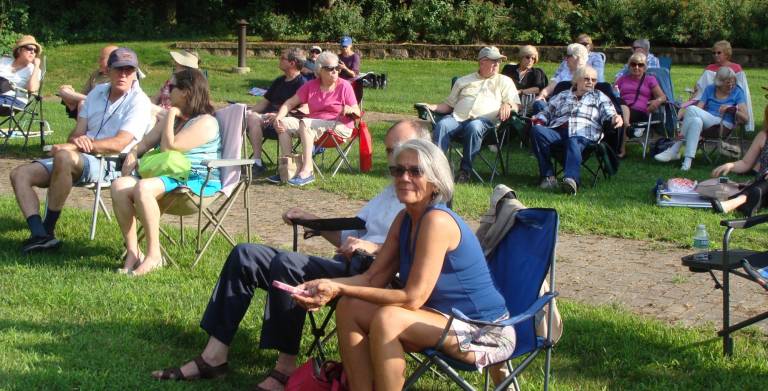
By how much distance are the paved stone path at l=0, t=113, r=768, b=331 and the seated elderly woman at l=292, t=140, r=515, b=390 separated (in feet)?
5.75

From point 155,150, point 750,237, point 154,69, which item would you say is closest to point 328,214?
point 155,150

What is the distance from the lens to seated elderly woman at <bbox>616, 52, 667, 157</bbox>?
10852mm

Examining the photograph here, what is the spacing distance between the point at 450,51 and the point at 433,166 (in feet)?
65.6

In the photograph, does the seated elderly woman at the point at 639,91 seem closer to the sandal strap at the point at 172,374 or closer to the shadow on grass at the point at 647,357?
the shadow on grass at the point at 647,357

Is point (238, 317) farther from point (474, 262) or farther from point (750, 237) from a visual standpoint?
point (750, 237)

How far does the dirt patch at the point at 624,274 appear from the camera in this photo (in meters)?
5.27

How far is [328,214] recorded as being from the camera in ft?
25.5

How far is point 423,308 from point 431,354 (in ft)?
0.84

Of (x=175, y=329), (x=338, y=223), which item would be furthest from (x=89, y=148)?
(x=338, y=223)

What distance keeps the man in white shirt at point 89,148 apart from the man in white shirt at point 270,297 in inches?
94.0

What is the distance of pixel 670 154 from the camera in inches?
407

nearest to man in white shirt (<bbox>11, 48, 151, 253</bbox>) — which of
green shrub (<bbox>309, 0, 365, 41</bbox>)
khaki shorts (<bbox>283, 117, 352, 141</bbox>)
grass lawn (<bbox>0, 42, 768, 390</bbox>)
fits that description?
grass lawn (<bbox>0, 42, 768, 390</bbox>)

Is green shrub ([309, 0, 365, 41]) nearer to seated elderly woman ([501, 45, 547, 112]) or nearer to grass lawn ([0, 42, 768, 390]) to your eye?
seated elderly woman ([501, 45, 547, 112])

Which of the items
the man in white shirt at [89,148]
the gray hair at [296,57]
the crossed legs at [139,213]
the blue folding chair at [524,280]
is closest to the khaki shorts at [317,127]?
the gray hair at [296,57]
